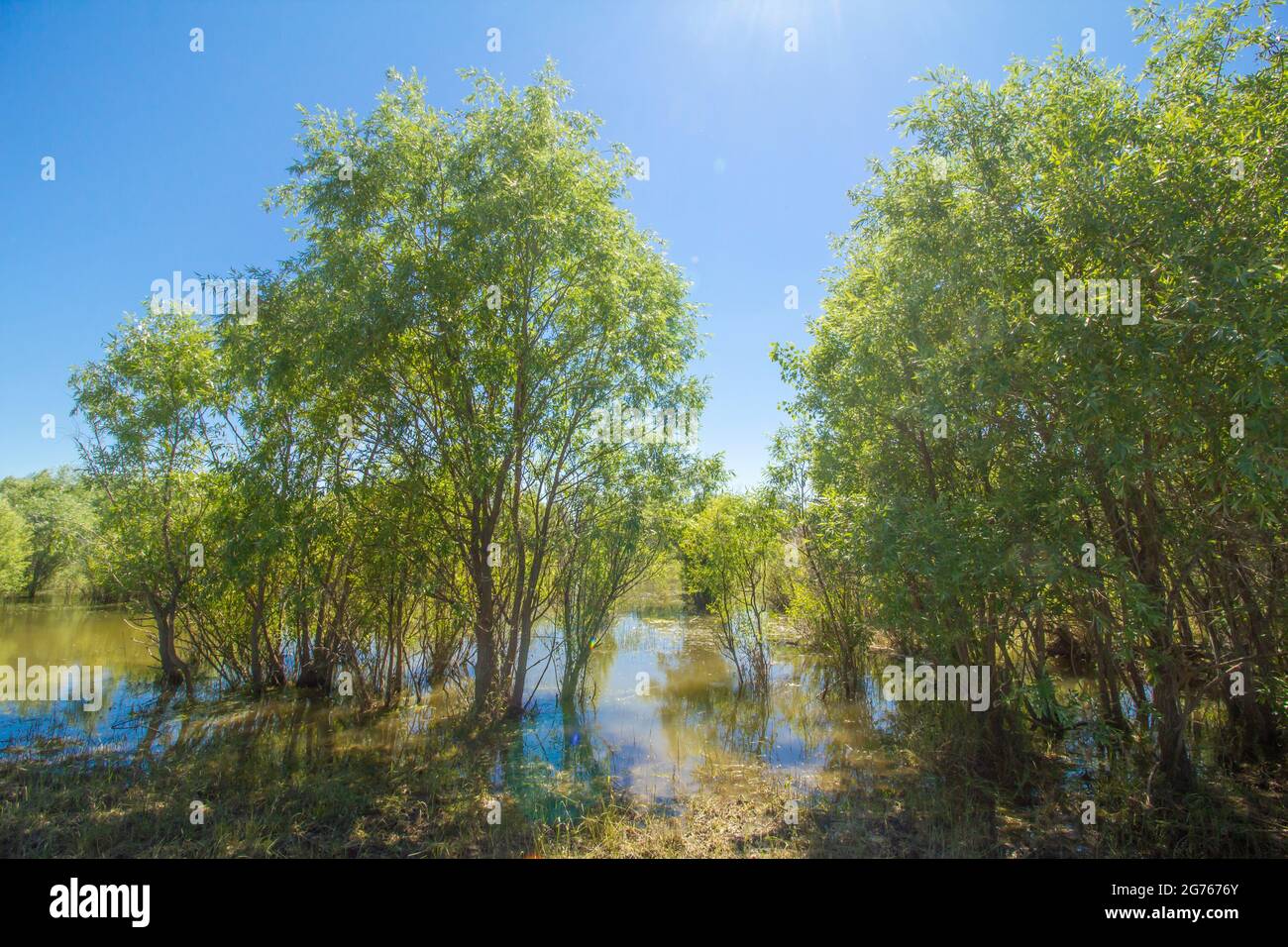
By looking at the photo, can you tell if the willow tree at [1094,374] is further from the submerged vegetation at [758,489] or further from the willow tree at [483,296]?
the willow tree at [483,296]

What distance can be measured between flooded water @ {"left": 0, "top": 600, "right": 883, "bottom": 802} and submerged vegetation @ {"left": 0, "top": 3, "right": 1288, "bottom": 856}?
0.20 metres

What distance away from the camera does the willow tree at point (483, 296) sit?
883 centimetres

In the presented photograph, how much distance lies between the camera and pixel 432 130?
9625 mm

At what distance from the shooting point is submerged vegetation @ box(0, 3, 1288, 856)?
521 centimetres

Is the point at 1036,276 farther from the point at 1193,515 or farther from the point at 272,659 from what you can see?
the point at 272,659

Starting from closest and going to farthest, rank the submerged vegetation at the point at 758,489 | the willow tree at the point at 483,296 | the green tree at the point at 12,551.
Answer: the submerged vegetation at the point at 758,489, the willow tree at the point at 483,296, the green tree at the point at 12,551

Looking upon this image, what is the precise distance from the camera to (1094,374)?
496 centimetres

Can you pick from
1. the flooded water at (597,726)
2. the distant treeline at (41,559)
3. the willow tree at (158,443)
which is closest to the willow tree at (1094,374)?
the flooded water at (597,726)

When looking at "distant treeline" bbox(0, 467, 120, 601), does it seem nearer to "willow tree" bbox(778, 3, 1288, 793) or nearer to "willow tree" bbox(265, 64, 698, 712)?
"willow tree" bbox(265, 64, 698, 712)

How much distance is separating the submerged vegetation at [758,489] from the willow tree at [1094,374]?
0.05m

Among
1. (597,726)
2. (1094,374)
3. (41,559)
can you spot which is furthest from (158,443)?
(41,559)

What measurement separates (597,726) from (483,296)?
8.52 m

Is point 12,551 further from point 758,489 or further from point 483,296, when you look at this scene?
point 758,489
